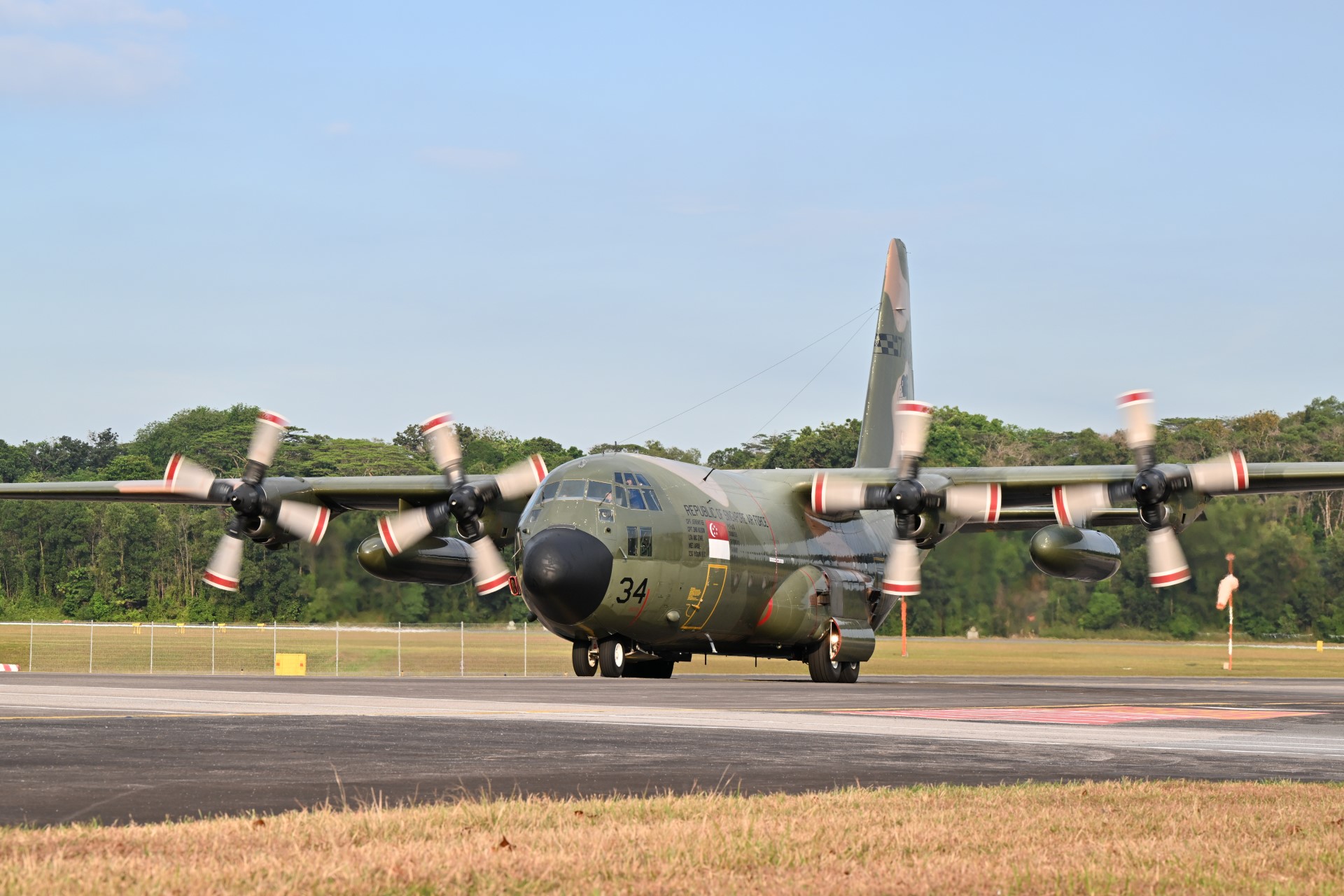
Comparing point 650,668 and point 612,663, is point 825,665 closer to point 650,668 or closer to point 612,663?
point 650,668

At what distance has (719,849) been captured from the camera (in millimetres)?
7570

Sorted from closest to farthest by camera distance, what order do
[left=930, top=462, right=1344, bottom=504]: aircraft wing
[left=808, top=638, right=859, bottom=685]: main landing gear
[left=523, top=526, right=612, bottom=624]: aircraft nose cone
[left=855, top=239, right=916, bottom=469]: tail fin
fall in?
1. [left=523, top=526, right=612, bottom=624]: aircraft nose cone
2. [left=930, top=462, right=1344, bottom=504]: aircraft wing
3. [left=808, top=638, right=859, bottom=685]: main landing gear
4. [left=855, top=239, right=916, bottom=469]: tail fin

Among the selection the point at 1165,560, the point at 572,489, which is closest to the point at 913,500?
the point at 1165,560

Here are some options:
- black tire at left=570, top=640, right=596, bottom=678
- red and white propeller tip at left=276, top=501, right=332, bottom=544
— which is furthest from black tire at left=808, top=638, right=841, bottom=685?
red and white propeller tip at left=276, top=501, right=332, bottom=544

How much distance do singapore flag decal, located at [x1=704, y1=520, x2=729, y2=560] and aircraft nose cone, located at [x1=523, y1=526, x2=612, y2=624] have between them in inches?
132

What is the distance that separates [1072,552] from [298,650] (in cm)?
3680

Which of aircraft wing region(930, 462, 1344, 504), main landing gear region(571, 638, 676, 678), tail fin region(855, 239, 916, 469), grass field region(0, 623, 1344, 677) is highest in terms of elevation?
tail fin region(855, 239, 916, 469)

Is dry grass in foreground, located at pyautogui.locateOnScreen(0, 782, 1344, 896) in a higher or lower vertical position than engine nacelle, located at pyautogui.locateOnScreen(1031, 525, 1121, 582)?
lower

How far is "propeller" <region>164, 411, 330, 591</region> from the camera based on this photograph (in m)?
31.5

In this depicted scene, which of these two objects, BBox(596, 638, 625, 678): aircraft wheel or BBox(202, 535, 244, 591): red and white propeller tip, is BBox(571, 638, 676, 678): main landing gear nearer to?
BBox(596, 638, 625, 678): aircraft wheel

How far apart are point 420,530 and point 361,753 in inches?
800

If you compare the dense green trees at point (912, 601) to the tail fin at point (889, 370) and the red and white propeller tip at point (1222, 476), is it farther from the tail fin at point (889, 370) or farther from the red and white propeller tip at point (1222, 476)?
the red and white propeller tip at point (1222, 476)

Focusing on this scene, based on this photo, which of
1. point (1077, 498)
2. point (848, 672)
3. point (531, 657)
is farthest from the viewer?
point (531, 657)

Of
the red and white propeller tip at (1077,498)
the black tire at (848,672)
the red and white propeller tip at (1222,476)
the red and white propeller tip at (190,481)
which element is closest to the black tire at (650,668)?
the black tire at (848,672)
